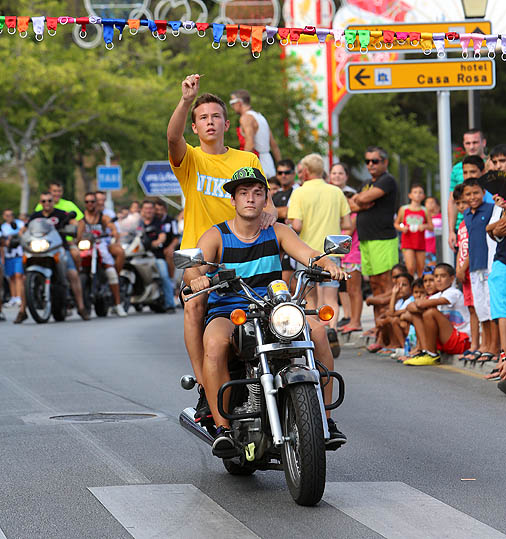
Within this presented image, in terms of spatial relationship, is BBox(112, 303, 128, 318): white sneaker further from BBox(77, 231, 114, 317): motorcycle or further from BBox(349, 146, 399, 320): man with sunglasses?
BBox(349, 146, 399, 320): man with sunglasses

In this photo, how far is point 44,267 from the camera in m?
19.3

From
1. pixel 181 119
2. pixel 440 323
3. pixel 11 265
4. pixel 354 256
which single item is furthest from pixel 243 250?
pixel 11 265

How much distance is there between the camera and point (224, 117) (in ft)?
26.1

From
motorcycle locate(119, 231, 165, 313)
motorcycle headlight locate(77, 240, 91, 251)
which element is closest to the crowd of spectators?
motorcycle headlight locate(77, 240, 91, 251)

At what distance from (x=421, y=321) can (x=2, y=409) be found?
4412mm

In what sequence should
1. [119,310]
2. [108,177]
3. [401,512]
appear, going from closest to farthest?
[401,512]
[119,310]
[108,177]

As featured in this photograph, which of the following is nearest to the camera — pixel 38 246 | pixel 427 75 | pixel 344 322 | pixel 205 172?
→ pixel 205 172

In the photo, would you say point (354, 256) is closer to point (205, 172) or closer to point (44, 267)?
point (44, 267)

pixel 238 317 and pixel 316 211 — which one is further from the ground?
pixel 316 211

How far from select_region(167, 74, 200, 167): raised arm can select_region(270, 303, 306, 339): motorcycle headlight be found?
1.37m

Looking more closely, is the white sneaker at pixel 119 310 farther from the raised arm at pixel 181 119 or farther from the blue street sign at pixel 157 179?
the blue street sign at pixel 157 179

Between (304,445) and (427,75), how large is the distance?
10567mm

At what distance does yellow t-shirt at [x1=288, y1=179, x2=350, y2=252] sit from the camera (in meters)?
13.4

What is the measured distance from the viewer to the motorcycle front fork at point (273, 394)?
20.5ft
